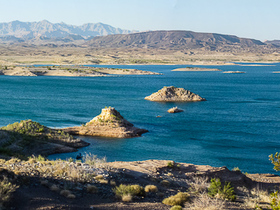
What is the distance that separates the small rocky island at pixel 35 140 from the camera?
38219mm

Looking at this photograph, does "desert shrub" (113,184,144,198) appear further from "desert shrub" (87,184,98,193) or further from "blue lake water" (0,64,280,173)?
"blue lake water" (0,64,280,173)

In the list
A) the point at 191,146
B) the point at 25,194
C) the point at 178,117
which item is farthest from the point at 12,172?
the point at 178,117

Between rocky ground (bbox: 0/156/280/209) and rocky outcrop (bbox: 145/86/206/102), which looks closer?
rocky ground (bbox: 0/156/280/209)

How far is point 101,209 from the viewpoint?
16.2 metres

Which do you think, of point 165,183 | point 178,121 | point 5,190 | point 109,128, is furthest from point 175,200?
point 178,121

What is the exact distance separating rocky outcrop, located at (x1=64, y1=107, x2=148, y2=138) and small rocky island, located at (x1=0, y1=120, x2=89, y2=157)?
5267 mm

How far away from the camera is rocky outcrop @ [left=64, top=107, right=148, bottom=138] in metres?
50.3

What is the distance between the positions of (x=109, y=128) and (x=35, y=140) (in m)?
12.5

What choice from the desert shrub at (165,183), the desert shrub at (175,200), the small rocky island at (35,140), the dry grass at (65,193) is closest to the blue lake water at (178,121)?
the small rocky island at (35,140)

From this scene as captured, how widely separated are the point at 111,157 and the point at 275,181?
17.1 meters

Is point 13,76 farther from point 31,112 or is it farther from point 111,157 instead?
point 111,157

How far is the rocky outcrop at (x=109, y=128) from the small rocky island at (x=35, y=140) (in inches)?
207

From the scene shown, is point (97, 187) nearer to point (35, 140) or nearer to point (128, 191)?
point (128, 191)

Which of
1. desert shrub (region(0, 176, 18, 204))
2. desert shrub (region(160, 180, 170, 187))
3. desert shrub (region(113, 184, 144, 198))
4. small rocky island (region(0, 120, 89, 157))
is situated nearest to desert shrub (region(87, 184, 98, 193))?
desert shrub (region(113, 184, 144, 198))
